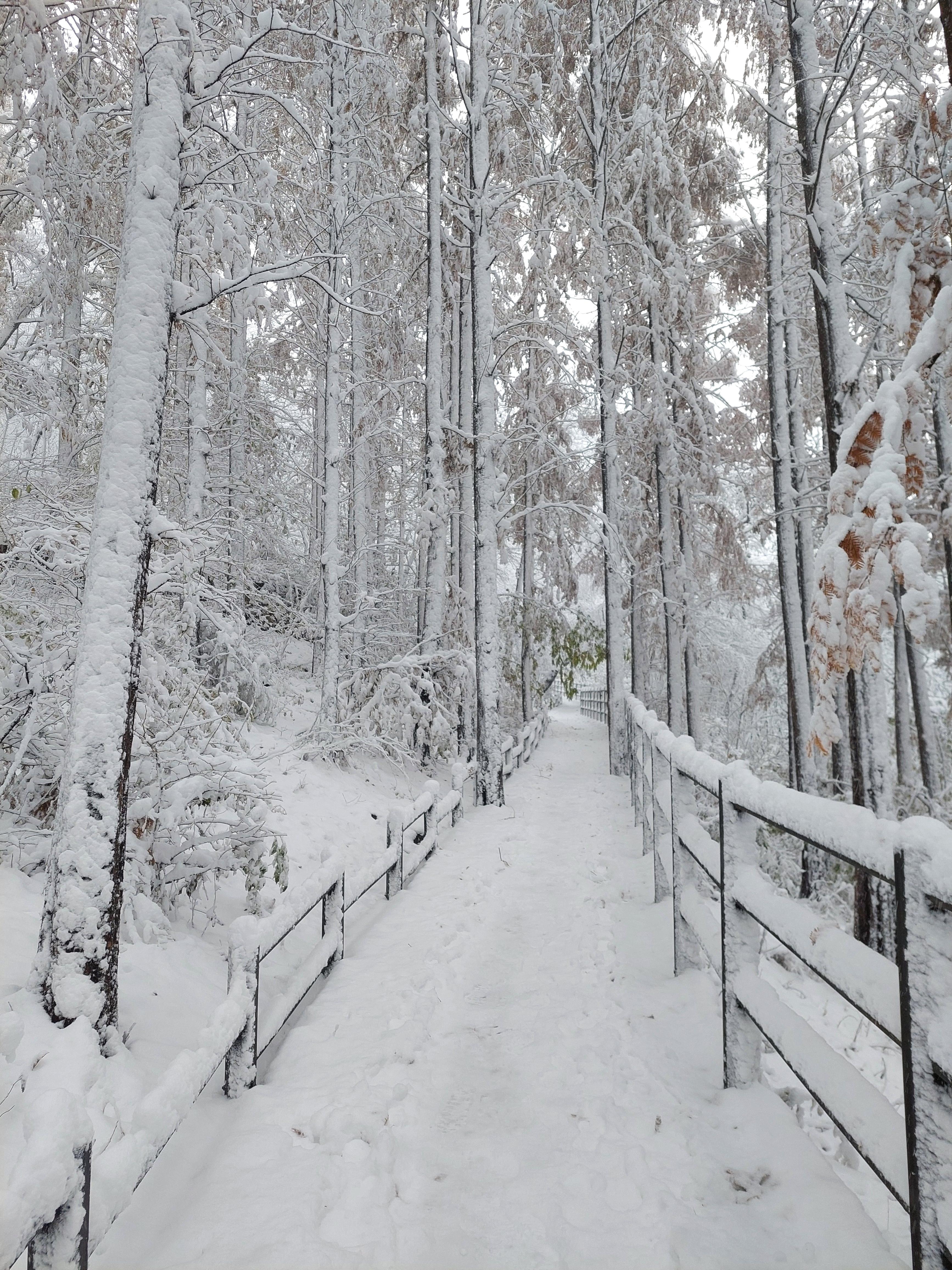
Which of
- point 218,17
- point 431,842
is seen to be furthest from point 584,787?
point 218,17

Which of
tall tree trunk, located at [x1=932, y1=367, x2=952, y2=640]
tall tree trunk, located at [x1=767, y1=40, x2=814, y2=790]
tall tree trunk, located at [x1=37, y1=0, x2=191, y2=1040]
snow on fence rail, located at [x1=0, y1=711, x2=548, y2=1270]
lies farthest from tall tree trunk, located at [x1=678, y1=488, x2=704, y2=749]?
tall tree trunk, located at [x1=37, y1=0, x2=191, y2=1040]

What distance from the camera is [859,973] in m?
1.93

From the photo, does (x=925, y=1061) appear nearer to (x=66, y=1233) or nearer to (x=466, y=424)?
(x=66, y=1233)

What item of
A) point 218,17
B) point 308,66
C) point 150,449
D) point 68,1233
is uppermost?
point 308,66

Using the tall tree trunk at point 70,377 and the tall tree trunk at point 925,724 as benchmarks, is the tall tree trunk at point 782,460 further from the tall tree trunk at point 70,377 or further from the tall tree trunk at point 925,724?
the tall tree trunk at point 70,377

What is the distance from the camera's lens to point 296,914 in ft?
13.3

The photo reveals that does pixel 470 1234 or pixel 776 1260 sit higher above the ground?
pixel 776 1260

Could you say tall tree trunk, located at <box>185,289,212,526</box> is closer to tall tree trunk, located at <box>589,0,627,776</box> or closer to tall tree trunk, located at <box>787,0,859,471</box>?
tall tree trunk, located at <box>589,0,627,776</box>

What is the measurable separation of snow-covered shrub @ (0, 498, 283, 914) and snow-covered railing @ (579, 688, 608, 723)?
24930 millimetres

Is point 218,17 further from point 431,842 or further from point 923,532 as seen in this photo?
point 431,842

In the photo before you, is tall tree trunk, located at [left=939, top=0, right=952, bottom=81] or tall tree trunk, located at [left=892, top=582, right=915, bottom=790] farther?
tall tree trunk, located at [left=892, top=582, right=915, bottom=790]

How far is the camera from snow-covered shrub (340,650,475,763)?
38.4 feet

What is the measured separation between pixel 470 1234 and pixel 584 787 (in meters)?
11.1

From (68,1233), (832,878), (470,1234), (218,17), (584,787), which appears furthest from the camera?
(584,787)
